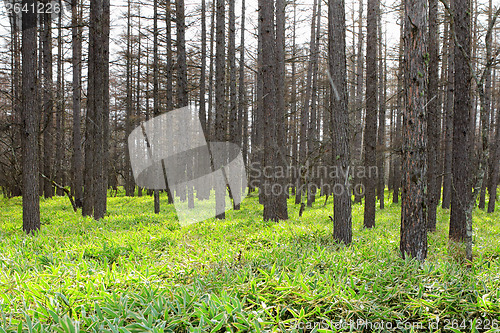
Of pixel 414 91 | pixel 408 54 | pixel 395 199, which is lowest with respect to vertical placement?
pixel 395 199

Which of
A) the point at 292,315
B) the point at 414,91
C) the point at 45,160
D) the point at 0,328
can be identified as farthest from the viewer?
the point at 45,160

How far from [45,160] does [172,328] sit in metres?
15.6

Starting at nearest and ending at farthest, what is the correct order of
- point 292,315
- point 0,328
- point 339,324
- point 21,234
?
point 0,328
point 339,324
point 292,315
point 21,234

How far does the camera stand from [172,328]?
7.97ft

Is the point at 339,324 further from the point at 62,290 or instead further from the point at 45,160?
the point at 45,160

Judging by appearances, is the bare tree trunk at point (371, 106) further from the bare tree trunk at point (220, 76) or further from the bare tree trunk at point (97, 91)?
the bare tree trunk at point (97, 91)

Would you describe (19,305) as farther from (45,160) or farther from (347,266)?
(45,160)

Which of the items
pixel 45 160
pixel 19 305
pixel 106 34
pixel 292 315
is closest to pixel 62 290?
pixel 19 305

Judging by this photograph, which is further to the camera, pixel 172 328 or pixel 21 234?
pixel 21 234

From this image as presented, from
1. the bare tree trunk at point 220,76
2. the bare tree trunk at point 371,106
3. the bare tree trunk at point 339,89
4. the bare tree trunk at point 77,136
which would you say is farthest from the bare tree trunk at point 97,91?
the bare tree trunk at point 371,106

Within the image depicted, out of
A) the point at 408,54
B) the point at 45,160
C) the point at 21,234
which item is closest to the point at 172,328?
the point at 408,54

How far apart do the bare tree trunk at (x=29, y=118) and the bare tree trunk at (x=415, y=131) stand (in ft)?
22.1

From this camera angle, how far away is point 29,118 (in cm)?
619

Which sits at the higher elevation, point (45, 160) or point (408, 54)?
point (408, 54)
